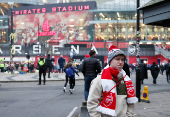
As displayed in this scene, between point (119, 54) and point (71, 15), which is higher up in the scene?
point (71, 15)

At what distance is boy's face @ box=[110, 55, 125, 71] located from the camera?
9.86 ft

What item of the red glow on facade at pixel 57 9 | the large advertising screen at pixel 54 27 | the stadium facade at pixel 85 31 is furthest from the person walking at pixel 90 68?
the red glow on facade at pixel 57 9

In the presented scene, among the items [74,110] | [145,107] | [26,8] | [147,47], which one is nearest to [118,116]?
[74,110]

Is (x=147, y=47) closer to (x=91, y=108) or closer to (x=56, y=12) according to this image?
(x=56, y=12)

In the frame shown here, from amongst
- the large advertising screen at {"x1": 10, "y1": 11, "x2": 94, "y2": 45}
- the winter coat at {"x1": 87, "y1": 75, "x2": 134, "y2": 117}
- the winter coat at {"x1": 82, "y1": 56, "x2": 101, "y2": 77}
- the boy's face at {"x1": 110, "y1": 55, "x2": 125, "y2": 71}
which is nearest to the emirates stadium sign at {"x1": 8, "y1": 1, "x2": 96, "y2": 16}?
the large advertising screen at {"x1": 10, "y1": 11, "x2": 94, "y2": 45}

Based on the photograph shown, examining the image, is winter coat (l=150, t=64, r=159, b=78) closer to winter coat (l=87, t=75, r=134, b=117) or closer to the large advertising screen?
winter coat (l=87, t=75, r=134, b=117)

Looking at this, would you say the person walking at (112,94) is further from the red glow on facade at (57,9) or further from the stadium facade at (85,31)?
the red glow on facade at (57,9)

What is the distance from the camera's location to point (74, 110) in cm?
788

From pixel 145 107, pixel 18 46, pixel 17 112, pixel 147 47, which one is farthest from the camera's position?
pixel 18 46

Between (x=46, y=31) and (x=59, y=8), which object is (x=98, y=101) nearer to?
(x=46, y=31)

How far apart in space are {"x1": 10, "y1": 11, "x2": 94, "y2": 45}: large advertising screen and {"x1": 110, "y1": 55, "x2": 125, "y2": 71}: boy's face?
212 ft

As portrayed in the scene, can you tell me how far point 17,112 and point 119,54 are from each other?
5.59m

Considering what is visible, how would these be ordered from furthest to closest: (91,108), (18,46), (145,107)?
1. (18,46)
2. (145,107)
3. (91,108)

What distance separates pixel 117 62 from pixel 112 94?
412 millimetres
